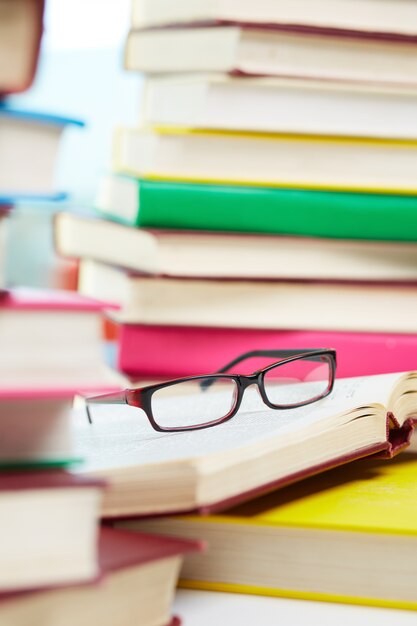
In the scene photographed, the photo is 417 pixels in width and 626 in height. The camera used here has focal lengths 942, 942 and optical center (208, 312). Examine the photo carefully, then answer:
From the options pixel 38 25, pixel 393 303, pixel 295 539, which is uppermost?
pixel 38 25

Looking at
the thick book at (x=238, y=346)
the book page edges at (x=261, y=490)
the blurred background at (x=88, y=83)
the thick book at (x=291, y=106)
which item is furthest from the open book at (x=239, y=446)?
the blurred background at (x=88, y=83)

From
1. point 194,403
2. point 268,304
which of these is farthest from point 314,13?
point 194,403

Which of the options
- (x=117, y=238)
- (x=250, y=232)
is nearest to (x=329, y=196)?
(x=250, y=232)

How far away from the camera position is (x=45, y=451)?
47 centimetres

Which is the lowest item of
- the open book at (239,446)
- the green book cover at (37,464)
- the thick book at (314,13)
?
the open book at (239,446)

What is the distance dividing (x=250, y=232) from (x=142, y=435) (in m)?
0.30

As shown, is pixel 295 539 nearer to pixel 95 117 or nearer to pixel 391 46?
pixel 391 46

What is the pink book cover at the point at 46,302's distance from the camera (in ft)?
1.46

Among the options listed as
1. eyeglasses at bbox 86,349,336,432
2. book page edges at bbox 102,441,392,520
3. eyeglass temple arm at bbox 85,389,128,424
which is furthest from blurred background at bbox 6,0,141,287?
book page edges at bbox 102,441,392,520

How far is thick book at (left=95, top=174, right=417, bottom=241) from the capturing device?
859mm

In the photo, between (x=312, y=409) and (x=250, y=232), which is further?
(x=250, y=232)

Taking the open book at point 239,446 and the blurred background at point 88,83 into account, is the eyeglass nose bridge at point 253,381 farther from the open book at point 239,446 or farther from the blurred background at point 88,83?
the blurred background at point 88,83

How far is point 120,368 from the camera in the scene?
917 mm

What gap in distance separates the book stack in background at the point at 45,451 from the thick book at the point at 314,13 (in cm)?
39
